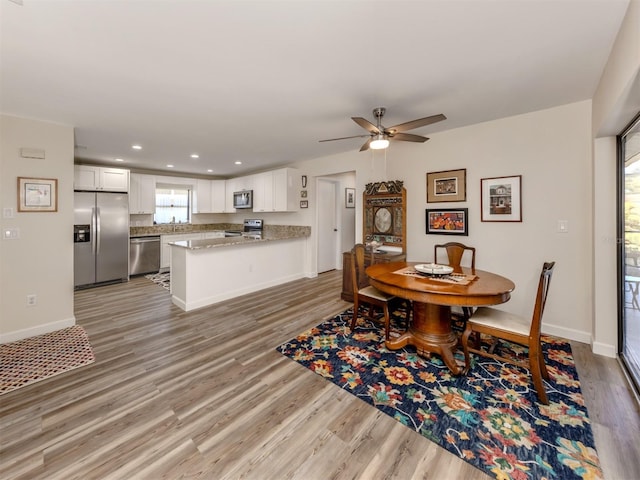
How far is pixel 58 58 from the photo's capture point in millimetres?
1929

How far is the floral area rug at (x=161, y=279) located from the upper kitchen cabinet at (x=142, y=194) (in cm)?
145

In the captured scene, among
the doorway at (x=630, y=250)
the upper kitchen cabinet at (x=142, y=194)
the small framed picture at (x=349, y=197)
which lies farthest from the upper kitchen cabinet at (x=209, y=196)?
the doorway at (x=630, y=250)

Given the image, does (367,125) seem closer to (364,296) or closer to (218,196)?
(364,296)

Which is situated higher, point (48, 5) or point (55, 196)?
point (48, 5)

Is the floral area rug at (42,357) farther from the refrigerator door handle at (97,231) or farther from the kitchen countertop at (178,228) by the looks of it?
the kitchen countertop at (178,228)

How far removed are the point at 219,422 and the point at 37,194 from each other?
3313 millimetres

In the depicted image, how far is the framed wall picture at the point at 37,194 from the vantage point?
116 inches

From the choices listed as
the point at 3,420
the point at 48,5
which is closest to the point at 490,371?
the point at 3,420

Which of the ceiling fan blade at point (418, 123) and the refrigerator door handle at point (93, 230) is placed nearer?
the ceiling fan blade at point (418, 123)

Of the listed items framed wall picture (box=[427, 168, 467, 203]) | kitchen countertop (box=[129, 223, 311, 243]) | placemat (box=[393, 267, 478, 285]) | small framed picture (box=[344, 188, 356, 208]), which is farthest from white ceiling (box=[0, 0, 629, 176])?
small framed picture (box=[344, 188, 356, 208])

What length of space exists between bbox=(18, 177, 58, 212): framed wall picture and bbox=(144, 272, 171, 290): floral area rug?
7.25 feet

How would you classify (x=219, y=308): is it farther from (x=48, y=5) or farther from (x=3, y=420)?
(x=48, y=5)

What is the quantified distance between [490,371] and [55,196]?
4886 mm

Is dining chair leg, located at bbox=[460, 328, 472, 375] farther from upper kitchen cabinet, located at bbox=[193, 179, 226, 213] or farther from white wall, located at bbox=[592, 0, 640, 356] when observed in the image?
upper kitchen cabinet, located at bbox=[193, 179, 226, 213]
